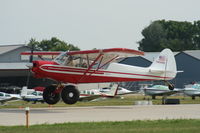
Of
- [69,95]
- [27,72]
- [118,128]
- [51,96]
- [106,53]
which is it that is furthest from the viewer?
[27,72]

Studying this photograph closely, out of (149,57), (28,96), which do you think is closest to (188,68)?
(149,57)

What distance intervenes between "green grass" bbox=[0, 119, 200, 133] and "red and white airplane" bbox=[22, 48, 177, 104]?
27.9 feet

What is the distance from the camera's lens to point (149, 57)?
86.9m

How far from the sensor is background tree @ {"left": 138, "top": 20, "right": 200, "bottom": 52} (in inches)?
5148

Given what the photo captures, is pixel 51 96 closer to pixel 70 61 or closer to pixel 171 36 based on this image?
pixel 70 61

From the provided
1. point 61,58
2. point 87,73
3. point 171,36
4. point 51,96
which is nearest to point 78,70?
point 87,73

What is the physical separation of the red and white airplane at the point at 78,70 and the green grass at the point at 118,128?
8517 millimetres

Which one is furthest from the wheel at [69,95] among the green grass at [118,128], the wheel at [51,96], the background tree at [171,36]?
the background tree at [171,36]

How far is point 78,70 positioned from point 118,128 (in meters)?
11.4

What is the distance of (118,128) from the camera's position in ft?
57.7

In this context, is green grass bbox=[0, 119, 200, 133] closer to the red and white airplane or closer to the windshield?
the red and white airplane

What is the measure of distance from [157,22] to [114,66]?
111 m

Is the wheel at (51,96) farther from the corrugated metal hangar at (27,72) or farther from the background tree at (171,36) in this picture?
the background tree at (171,36)

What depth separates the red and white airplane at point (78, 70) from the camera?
91.0 ft
